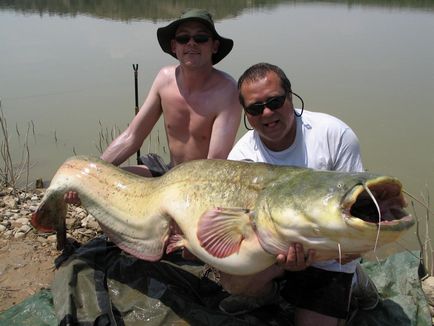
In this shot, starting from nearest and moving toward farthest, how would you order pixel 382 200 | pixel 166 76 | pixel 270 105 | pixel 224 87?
pixel 382 200 → pixel 270 105 → pixel 224 87 → pixel 166 76

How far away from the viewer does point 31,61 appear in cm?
1182

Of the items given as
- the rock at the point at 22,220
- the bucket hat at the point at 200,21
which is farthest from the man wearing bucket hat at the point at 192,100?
the rock at the point at 22,220

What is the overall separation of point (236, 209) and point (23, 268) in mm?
2201

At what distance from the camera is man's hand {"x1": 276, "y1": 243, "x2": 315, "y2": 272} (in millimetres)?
2125

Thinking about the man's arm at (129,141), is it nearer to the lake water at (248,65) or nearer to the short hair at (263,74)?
the short hair at (263,74)

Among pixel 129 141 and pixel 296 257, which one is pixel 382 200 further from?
pixel 129 141

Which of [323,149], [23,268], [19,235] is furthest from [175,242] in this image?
[19,235]

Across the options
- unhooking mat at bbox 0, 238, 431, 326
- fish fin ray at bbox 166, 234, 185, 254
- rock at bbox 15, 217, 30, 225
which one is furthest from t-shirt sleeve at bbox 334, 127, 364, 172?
rock at bbox 15, 217, 30, 225

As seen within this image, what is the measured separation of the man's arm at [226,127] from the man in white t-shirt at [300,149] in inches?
27.9

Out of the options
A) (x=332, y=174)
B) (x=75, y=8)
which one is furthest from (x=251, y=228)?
(x=75, y=8)

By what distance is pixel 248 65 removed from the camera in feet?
34.1

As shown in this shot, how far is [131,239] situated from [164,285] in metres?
0.41

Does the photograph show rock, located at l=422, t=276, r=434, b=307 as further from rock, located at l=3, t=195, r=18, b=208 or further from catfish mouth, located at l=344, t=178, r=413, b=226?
rock, located at l=3, t=195, r=18, b=208

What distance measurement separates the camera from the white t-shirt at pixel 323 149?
2703 millimetres
